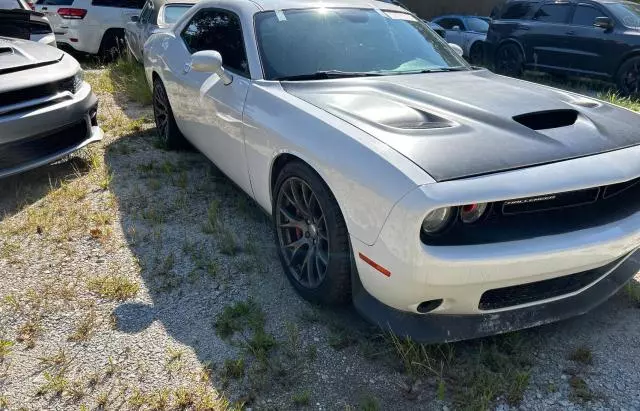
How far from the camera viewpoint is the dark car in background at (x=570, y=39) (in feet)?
27.0

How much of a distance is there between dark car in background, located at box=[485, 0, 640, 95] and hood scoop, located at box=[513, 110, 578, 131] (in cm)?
656

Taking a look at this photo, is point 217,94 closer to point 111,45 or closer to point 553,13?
point 111,45

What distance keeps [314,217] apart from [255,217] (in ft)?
3.95

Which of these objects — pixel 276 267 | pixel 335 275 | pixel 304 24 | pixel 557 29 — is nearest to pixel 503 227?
pixel 335 275

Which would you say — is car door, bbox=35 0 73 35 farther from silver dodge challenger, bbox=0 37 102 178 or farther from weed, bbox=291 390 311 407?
weed, bbox=291 390 311 407

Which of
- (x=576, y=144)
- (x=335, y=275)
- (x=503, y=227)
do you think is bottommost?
(x=335, y=275)

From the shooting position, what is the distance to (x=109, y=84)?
759 cm

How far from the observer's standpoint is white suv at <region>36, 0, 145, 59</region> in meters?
9.24

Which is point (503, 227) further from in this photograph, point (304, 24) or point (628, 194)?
point (304, 24)

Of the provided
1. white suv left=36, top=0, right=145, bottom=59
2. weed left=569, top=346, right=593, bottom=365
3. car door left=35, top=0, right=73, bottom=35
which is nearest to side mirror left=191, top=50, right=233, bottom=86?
weed left=569, top=346, right=593, bottom=365

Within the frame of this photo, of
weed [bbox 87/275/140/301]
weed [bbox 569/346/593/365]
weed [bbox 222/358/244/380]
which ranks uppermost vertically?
weed [bbox 569/346/593/365]

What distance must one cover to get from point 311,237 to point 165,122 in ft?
9.29

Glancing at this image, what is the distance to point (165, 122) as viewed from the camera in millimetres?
5055

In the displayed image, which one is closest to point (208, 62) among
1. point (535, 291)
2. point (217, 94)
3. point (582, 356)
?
point (217, 94)
